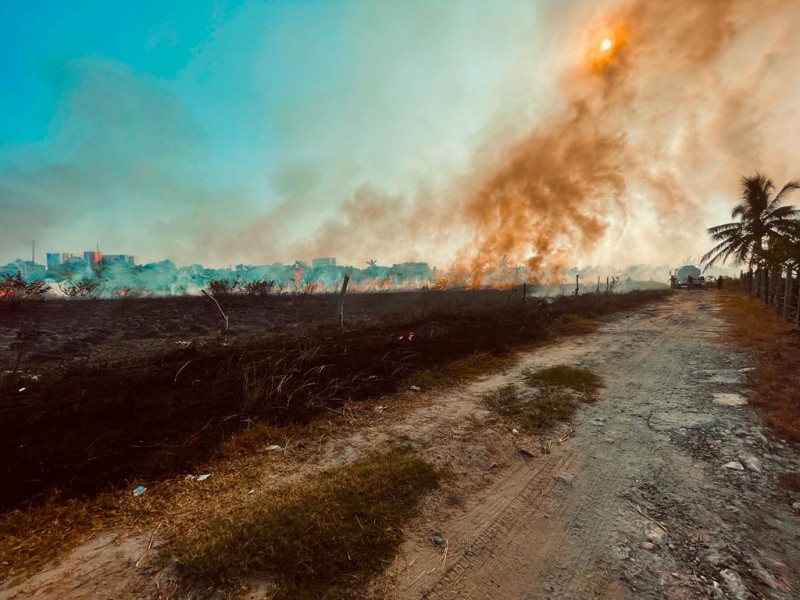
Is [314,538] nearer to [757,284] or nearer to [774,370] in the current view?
[774,370]

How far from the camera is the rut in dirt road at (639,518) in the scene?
2.21m

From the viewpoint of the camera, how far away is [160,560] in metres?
2.35

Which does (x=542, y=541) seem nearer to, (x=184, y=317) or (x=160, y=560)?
(x=160, y=560)

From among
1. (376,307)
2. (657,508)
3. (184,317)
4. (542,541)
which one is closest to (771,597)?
(657,508)

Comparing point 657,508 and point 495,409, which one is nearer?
point 657,508

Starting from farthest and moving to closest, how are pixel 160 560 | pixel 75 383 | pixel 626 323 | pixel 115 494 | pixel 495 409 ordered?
1. pixel 626 323
2. pixel 75 383
3. pixel 495 409
4. pixel 115 494
5. pixel 160 560

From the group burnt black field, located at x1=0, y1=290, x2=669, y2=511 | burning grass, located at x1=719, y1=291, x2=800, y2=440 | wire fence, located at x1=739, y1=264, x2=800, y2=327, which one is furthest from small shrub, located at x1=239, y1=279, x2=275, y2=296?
wire fence, located at x1=739, y1=264, x2=800, y2=327

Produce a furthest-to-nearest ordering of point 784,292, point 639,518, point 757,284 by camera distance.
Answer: point 757,284
point 784,292
point 639,518

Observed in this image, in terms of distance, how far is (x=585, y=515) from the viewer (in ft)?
9.39

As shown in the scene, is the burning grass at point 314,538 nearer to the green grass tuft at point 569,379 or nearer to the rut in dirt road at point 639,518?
the rut in dirt road at point 639,518

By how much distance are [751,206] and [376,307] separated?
1307 inches

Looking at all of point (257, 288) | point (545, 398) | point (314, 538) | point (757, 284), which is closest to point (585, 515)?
point (314, 538)

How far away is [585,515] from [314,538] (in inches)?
90.9

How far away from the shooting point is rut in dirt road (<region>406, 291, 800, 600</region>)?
2.21 metres
